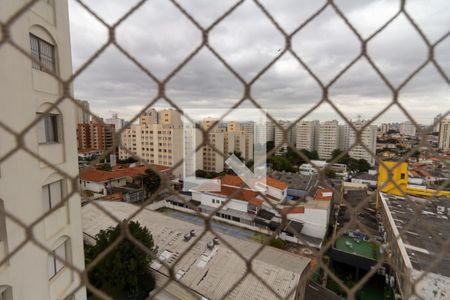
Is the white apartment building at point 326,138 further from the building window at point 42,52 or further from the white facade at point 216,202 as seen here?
the building window at point 42,52

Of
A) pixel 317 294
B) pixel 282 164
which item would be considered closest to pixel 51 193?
pixel 317 294

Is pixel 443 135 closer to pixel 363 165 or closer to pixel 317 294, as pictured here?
pixel 317 294

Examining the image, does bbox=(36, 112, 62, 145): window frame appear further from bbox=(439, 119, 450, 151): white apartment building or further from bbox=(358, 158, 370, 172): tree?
bbox=(358, 158, 370, 172): tree

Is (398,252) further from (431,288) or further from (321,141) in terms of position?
(321,141)

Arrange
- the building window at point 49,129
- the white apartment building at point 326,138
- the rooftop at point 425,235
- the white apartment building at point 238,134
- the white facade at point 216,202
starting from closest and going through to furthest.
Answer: the building window at point 49,129 < the white apartment building at point 238,134 < the rooftop at point 425,235 < the white facade at point 216,202 < the white apartment building at point 326,138

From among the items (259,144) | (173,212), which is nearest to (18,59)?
(259,144)

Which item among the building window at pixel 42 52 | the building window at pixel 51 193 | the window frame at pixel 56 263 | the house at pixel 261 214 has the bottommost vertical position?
the house at pixel 261 214

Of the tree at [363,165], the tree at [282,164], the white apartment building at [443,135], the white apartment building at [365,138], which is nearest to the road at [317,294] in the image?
the white apartment building at [365,138]
